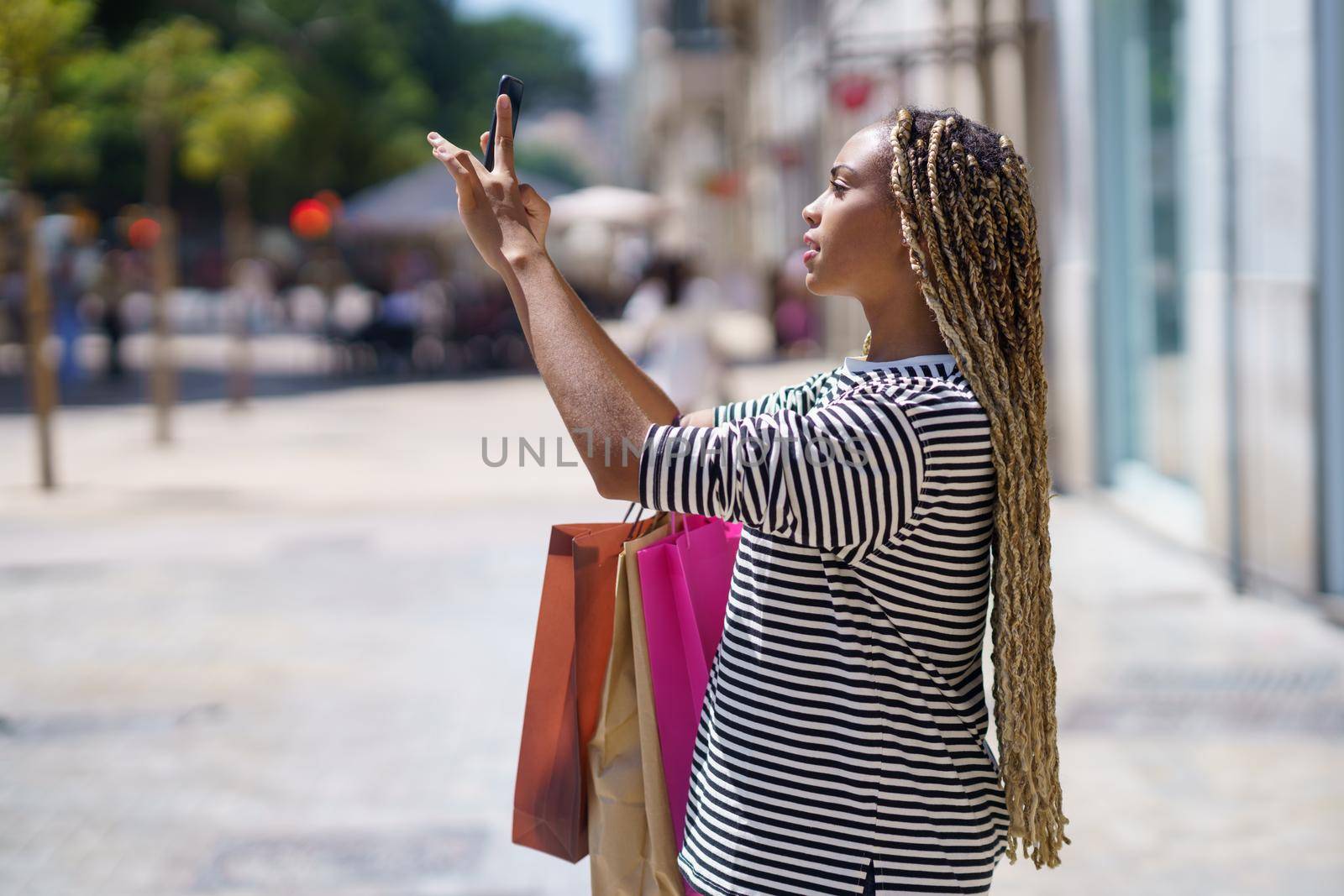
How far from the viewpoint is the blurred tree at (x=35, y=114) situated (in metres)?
12.1

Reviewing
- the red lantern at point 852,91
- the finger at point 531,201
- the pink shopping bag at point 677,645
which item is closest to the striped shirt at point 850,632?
the pink shopping bag at point 677,645

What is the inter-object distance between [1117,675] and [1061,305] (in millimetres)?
5188

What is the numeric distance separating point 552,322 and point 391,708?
449 cm

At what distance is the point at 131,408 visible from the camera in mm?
19922

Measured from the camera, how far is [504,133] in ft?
6.76

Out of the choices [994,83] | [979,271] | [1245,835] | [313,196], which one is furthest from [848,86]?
[313,196]

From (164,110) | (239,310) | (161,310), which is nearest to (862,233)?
(161,310)

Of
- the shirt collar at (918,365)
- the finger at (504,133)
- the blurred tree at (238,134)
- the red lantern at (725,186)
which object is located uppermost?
the blurred tree at (238,134)

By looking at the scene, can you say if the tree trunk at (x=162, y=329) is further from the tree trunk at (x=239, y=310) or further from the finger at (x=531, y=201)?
the finger at (x=531, y=201)

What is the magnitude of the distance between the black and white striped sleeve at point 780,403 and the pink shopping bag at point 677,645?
16 centimetres

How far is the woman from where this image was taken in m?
1.82

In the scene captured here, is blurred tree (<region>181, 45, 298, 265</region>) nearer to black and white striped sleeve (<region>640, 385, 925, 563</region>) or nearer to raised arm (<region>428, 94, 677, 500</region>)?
raised arm (<region>428, 94, 677, 500</region>)

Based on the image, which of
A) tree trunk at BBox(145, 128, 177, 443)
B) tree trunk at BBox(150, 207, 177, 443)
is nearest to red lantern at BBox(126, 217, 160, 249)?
tree trunk at BBox(145, 128, 177, 443)

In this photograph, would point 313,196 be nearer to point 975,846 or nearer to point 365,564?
point 365,564
